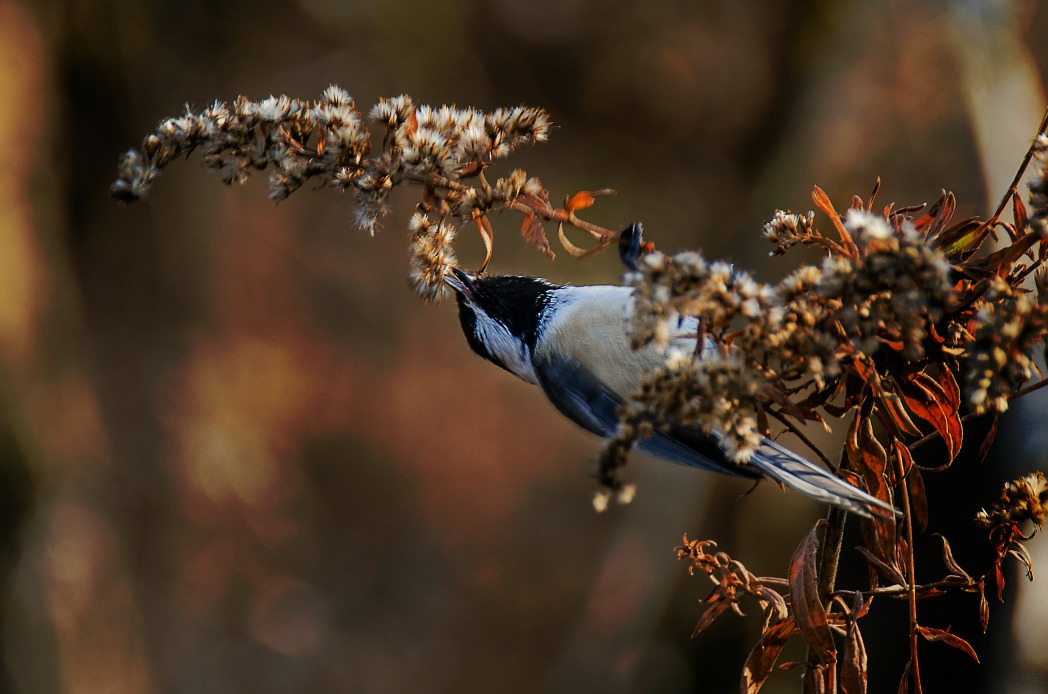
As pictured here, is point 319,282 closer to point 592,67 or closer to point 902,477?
point 592,67

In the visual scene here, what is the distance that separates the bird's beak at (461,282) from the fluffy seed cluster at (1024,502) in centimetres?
49

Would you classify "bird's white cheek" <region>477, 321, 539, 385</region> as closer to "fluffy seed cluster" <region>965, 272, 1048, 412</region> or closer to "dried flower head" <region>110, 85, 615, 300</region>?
"dried flower head" <region>110, 85, 615, 300</region>

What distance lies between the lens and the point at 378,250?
194cm

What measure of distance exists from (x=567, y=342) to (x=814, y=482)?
374 millimetres

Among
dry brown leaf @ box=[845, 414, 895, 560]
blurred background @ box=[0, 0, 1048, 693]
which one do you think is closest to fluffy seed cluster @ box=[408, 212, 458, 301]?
dry brown leaf @ box=[845, 414, 895, 560]

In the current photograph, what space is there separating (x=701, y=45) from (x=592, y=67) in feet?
0.98

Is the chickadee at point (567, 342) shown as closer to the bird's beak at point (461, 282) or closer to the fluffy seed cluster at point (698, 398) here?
the bird's beak at point (461, 282)

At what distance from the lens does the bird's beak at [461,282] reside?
79 cm

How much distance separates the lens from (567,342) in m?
0.84

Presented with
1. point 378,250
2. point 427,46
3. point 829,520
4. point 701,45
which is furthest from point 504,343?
→ point 701,45

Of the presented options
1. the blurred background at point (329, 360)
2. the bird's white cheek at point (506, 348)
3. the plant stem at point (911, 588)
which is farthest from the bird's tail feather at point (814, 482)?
the blurred background at point (329, 360)

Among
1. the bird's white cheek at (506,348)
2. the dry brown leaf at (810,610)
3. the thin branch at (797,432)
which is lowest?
the dry brown leaf at (810,610)

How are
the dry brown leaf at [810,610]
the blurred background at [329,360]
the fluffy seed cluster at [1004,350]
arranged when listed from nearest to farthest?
the fluffy seed cluster at [1004,350], the dry brown leaf at [810,610], the blurred background at [329,360]

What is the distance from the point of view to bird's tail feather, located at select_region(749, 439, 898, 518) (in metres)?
0.46
